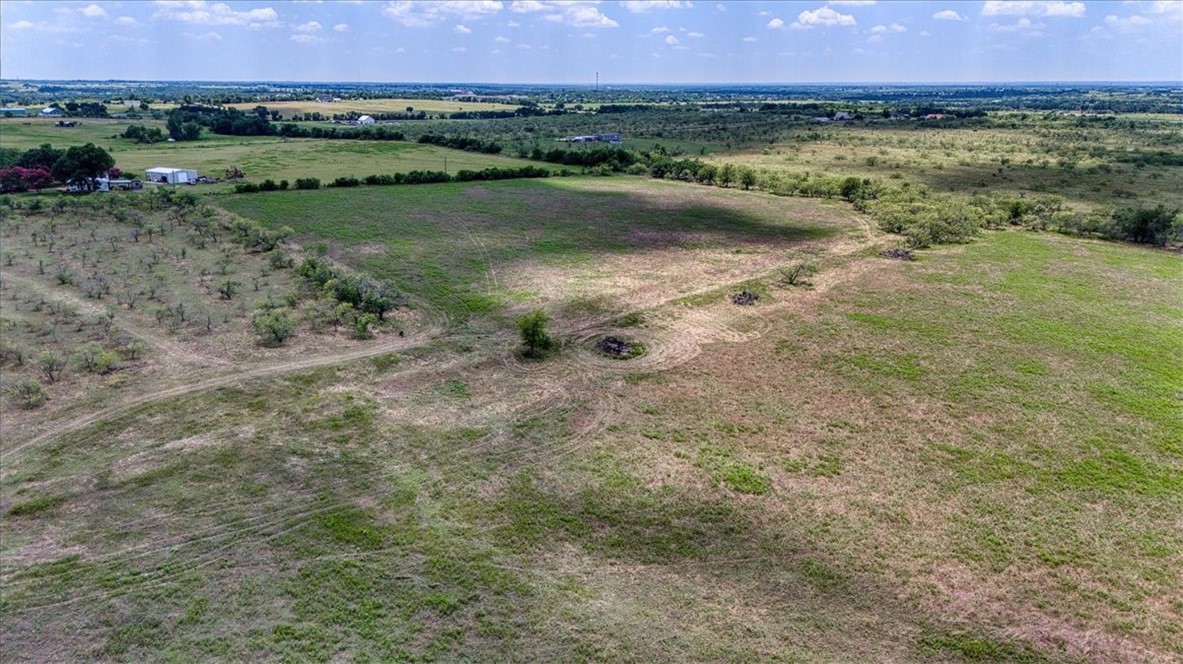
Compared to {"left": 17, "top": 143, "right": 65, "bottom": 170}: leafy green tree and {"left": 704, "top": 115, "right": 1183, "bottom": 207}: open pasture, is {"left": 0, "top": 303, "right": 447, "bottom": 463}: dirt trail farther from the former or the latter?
{"left": 704, "top": 115, "right": 1183, "bottom": 207}: open pasture

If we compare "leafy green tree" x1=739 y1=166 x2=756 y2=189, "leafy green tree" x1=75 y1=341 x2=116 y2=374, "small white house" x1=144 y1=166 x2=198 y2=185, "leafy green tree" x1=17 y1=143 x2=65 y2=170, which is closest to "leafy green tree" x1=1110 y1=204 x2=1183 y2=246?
"leafy green tree" x1=739 y1=166 x2=756 y2=189

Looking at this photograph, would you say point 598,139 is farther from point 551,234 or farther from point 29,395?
point 29,395

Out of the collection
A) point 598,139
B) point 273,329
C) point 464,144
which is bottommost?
point 273,329

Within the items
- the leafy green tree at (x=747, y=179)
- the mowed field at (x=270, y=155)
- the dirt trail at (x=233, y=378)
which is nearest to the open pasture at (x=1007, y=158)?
the leafy green tree at (x=747, y=179)

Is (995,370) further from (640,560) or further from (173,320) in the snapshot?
(173,320)

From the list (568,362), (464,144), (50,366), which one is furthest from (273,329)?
(464,144)

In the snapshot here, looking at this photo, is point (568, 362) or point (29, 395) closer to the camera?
point (29, 395)

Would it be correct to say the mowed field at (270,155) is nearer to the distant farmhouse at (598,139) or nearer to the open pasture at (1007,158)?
the distant farmhouse at (598,139)
